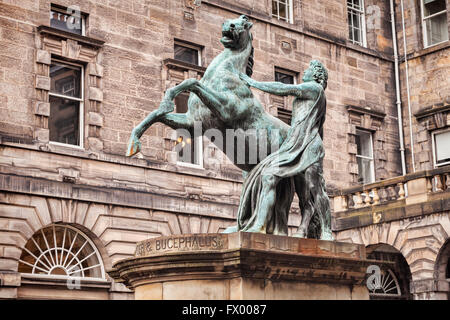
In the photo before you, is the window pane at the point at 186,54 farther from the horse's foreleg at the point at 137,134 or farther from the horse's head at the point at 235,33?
the horse's foreleg at the point at 137,134

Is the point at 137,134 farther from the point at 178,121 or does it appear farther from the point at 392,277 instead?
the point at 392,277

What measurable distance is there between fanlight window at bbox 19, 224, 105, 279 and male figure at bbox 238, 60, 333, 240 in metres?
9.51

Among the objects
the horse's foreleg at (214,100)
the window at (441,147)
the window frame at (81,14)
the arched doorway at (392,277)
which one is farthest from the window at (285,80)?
the horse's foreleg at (214,100)

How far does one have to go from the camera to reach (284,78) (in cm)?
2481

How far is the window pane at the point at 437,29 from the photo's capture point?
88.0 feet

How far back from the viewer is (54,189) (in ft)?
61.2

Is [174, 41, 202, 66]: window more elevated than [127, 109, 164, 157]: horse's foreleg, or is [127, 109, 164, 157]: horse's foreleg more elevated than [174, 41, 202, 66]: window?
[174, 41, 202, 66]: window

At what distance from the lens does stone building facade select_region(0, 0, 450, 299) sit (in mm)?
18516

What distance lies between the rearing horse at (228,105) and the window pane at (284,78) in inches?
565

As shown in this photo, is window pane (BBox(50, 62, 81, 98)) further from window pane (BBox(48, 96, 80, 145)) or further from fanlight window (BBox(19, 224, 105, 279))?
fanlight window (BBox(19, 224, 105, 279))

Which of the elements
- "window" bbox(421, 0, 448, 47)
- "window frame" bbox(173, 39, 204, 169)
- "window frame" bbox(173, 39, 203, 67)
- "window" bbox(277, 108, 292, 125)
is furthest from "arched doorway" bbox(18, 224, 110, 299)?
"window" bbox(421, 0, 448, 47)

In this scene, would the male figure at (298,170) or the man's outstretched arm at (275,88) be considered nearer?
the male figure at (298,170)

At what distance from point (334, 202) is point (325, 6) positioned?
6.24 m

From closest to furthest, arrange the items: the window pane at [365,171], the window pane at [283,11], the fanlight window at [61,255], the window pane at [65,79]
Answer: the fanlight window at [61,255] → the window pane at [65,79] → the window pane at [283,11] → the window pane at [365,171]
